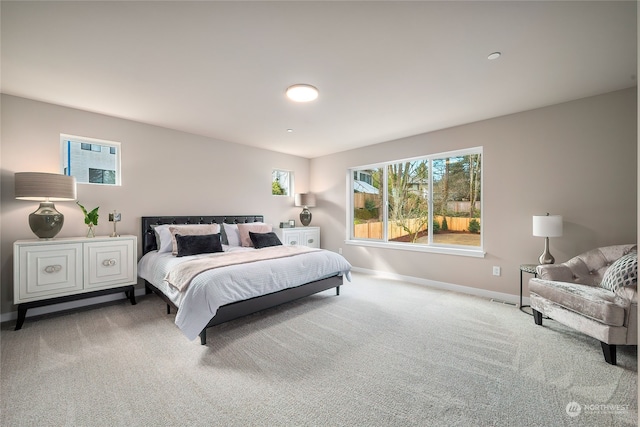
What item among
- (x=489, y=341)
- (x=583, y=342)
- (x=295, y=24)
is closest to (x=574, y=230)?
(x=583, y=342)

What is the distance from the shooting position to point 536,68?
2398 millimetres

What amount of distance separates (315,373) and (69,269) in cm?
307

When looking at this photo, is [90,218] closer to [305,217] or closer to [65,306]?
[65,306]

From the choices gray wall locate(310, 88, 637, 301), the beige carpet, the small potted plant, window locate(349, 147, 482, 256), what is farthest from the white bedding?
gray wall locate(310, 88, 637, 301)

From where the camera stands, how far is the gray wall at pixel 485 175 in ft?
9.54

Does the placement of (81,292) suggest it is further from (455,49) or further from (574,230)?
(574,230)

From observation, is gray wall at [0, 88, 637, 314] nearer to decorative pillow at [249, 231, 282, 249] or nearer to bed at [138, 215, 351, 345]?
bed at [138, 215, 351, 345]

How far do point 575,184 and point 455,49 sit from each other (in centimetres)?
241

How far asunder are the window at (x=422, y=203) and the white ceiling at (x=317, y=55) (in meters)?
1.04

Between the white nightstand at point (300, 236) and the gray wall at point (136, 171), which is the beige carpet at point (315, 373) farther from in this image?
the white nightstand at point (300, 236)

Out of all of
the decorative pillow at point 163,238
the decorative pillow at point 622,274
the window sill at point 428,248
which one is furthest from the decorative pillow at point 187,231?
the decorative pillow at point 622,274

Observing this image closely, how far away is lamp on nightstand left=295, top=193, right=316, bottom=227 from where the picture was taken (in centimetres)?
572

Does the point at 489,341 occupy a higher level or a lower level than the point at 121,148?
lower

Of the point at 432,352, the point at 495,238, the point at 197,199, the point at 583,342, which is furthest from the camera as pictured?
the point at 197,199
